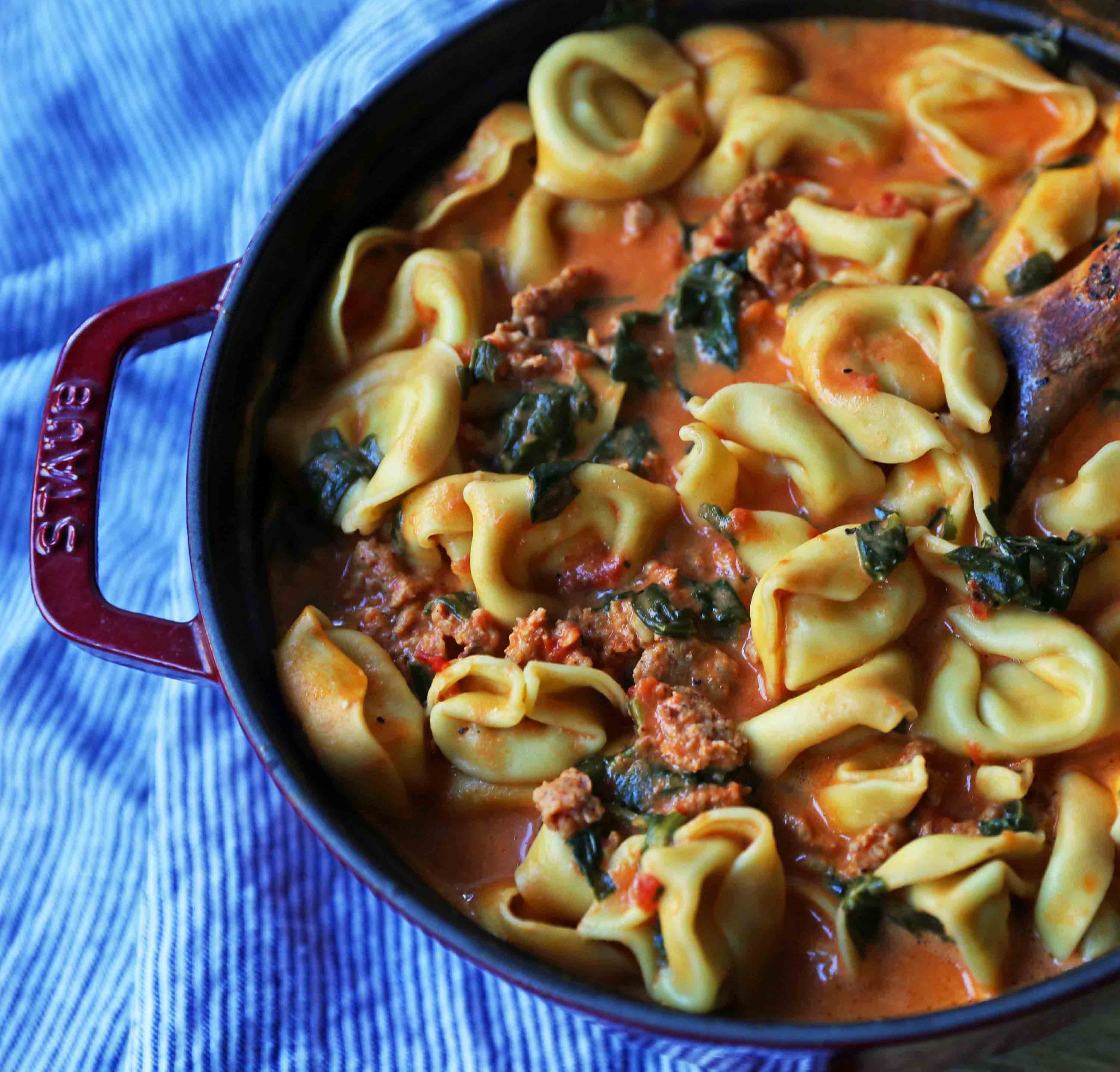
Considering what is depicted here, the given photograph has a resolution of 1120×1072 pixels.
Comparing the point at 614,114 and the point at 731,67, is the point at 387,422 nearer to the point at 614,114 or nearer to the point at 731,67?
the point at 614,114

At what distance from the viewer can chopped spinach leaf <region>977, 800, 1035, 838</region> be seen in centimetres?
286

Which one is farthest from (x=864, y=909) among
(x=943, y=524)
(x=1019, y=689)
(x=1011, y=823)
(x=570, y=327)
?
(x=570, y=327)

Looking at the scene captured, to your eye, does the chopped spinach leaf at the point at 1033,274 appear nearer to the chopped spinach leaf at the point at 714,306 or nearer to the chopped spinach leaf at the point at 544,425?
the chopped spinach leaf at the point at 714,306

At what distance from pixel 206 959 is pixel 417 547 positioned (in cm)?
131

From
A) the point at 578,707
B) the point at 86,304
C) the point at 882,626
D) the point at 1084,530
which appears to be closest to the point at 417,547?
the point at 578,707

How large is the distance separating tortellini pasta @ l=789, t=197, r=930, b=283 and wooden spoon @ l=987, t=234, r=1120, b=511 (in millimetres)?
318

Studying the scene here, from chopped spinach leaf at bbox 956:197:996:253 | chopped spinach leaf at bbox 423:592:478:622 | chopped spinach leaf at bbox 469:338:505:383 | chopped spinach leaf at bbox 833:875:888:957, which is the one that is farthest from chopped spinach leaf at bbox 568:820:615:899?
chopped spinach leaf at bbox 956:197:996:253

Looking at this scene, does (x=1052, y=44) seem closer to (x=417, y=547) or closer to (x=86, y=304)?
(x=417, y=547)

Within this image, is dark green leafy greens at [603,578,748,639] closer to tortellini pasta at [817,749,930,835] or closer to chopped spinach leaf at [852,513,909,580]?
chopped spinach leaf at [852,513,909,580]

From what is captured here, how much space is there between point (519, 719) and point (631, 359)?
40.5 inches

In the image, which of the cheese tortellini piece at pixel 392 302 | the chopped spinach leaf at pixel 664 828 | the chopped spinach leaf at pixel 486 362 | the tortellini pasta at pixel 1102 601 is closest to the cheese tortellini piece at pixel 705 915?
the chopped spinach leaf at pixel 664 828

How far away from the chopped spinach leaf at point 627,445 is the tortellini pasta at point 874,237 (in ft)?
2.42

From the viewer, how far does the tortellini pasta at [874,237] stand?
3.47m

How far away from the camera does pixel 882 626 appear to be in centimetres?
308
